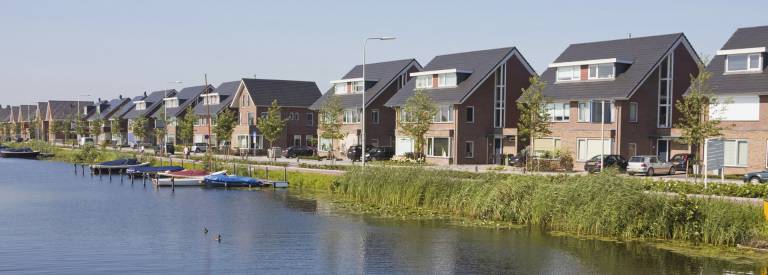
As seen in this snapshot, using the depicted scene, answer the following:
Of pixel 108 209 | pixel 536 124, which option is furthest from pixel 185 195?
pixel 536 124

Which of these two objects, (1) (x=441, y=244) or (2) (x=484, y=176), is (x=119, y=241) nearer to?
(1) (x=441, y=244)

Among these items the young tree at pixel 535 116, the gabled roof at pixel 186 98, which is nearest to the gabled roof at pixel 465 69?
the young tree at pixel 535 116

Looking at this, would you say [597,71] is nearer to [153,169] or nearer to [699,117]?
[699,117]

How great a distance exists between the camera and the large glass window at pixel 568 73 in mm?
58250

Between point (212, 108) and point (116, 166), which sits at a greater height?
point (212, 108)

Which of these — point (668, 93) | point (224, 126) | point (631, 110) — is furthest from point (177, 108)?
point (668, 93)

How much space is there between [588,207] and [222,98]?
78309 millimetres

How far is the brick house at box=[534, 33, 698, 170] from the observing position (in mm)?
54312

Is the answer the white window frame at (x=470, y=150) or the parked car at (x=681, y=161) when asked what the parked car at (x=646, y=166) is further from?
the white window frame at (x=470, y=150)

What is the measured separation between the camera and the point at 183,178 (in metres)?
56.9

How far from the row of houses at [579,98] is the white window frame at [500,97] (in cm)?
9

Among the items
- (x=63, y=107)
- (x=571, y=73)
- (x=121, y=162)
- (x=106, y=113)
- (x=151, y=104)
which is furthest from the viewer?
(x=63, y=107)

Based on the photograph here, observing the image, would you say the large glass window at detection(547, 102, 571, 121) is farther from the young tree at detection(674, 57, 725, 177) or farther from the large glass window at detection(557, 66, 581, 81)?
the young tree at detection(674, 57, 725, 177)

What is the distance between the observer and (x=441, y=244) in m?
28.6
